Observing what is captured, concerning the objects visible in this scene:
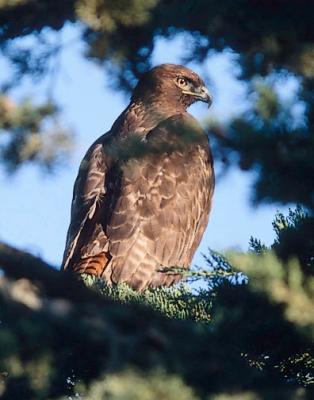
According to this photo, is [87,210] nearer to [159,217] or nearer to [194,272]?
[159,217]

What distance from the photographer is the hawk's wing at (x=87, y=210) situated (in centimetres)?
714

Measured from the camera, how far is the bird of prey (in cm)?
715

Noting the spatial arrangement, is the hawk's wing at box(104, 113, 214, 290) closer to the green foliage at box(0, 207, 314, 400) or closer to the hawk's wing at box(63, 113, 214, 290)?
the hawk's wing at box(63, 113, 214, 290)

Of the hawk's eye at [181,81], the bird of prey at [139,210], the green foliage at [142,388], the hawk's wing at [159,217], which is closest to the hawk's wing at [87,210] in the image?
the bird of prey at [139,210]

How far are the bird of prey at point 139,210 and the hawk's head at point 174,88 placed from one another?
0.22 metres

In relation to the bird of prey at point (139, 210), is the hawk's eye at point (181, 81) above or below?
above

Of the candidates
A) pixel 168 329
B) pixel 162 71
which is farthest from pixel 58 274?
pixel 162 71

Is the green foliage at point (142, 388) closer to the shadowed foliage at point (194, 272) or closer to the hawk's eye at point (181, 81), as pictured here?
the shadowed foliage at point (194, 272)

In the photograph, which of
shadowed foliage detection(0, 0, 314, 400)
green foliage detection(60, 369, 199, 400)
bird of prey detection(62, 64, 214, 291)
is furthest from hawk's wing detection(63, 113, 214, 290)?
green foliage detection(60, 369, 199, 400)

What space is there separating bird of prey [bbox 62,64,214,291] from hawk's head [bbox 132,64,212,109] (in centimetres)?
22

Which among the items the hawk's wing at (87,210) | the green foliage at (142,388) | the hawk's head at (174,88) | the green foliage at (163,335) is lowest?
the green foliage at (142,388)

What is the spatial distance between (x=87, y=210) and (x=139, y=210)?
389mm

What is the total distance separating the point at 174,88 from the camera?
895 centimetres

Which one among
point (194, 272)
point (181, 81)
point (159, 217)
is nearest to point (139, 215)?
point (159, 217)
